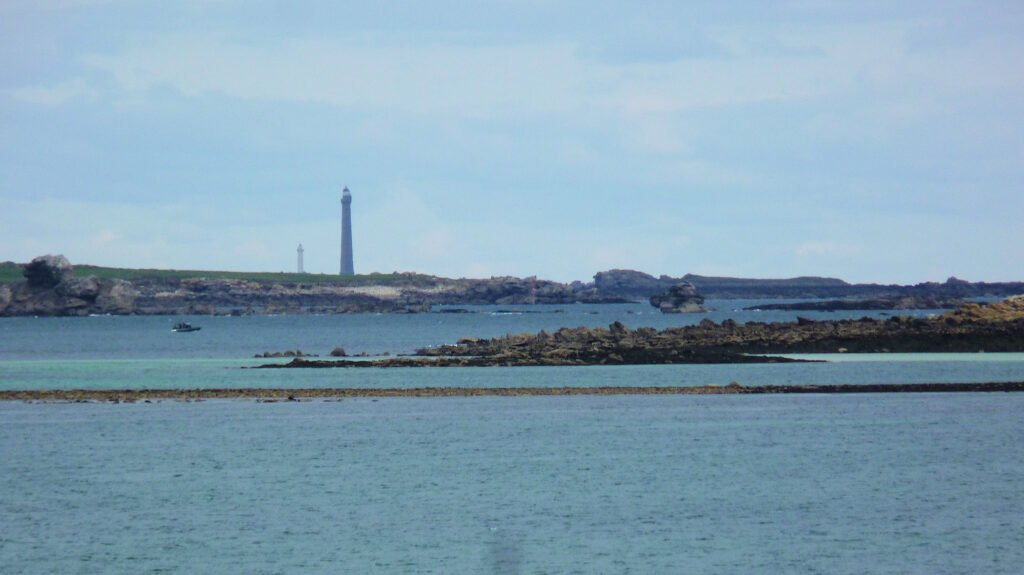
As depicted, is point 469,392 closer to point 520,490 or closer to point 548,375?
point 548,375

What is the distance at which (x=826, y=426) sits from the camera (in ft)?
152

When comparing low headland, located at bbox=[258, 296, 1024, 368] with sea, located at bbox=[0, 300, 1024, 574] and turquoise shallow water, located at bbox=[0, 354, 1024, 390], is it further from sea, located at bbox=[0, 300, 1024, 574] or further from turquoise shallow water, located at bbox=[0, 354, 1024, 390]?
sea, located at bbox=[0, 300, 1024, 574]

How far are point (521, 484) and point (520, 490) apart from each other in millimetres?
1032

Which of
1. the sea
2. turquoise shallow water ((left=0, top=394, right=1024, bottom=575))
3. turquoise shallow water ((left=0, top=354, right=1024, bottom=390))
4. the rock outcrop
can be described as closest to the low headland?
the rock outcrop

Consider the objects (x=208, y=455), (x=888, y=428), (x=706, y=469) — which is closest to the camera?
(x=706, y=469)

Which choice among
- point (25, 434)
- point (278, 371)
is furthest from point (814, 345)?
point (25, 434)

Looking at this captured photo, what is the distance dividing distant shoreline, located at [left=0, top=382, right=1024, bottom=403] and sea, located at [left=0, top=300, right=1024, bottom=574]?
2.55 ft

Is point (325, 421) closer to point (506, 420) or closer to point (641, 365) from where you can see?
point (506, 420)

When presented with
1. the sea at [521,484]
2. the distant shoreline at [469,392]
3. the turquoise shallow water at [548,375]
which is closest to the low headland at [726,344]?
the turquoise shallow water at [548,375]

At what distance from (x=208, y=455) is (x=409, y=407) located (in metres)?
15.7

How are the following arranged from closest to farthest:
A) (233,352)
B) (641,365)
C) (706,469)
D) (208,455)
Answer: (706,469), (208,455), (641,365), (233,352)

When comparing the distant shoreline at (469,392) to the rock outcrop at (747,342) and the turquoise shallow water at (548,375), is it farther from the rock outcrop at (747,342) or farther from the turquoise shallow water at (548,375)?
the rock outcrop at (747,342)

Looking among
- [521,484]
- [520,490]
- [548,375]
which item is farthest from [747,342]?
[520,490]

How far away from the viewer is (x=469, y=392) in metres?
58.2
